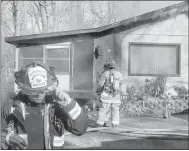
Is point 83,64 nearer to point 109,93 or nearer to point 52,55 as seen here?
point 52,55

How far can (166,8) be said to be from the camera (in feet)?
5.68

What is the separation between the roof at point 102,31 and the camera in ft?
4.66

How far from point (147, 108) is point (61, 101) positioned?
3.54ft

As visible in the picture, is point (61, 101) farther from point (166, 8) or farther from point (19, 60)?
point (166, 8)

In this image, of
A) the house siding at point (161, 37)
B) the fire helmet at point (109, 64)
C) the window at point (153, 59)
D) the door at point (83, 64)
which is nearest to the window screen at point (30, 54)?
the door at point (83, 64)

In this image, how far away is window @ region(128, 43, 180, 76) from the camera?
168 centimetres

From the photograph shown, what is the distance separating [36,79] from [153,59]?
1208 millimetres

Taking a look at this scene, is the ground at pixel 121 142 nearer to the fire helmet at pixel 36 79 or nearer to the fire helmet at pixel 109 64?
the fire helmet at pixel 109 64

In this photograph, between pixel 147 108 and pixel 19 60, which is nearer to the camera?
pixel 19 60

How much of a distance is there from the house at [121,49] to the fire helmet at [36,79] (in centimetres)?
61

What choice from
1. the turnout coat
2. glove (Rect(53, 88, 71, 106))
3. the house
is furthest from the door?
glove (Rect(53, 88, 71, 106))

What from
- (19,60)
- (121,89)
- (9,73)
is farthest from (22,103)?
(121,89)

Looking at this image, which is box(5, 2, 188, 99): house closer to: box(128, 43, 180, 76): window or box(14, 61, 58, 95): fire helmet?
box(128, 43, 180, 76): window

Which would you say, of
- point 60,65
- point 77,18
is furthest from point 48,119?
point 77,18
